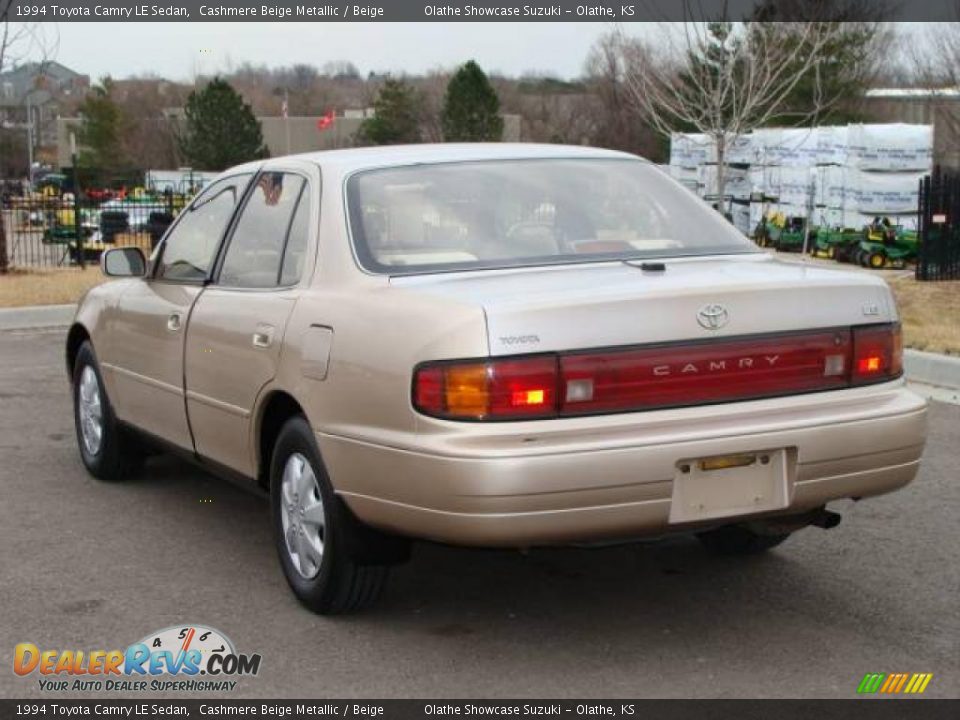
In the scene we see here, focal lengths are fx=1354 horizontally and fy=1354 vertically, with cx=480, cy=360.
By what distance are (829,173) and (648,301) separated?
21.4 m

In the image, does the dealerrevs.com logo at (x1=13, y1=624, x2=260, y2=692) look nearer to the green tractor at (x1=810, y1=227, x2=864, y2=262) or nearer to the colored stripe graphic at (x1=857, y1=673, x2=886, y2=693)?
the colored stripe graphic at (x1=857, y1=673, x2=886, y2=693)

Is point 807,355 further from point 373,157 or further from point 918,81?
point 918,81

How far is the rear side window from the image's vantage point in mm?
5219

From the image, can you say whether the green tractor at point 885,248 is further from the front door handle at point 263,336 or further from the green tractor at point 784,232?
the front door handle at point 263,336

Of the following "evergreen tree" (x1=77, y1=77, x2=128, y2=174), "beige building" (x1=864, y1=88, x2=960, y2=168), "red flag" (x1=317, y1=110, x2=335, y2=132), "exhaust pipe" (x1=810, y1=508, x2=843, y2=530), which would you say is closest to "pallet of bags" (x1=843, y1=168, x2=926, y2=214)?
"beige building" (x1=864, y1=88, x2=960, y2=168)

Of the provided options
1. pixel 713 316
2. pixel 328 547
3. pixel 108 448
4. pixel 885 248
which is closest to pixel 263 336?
pixel 328 547

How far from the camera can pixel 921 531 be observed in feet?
19.2

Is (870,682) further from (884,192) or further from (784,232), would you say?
(784,232)

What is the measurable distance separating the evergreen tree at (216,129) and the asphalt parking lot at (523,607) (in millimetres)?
72114

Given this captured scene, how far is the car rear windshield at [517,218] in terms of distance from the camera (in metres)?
4.79

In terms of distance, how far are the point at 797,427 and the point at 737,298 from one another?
1.46ft

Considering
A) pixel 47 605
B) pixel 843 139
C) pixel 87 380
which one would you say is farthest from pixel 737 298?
pixel 843 139

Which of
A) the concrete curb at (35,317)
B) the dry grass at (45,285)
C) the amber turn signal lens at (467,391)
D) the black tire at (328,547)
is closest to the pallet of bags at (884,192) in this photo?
the dry grass at (45,285)

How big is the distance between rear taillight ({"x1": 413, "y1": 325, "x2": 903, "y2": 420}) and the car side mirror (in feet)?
9.27
